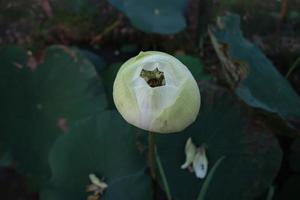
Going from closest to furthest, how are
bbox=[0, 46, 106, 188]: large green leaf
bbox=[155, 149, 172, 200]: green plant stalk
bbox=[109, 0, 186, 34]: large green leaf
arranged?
bbox=[155, 149, 172, 200]: green plant stalk → bbox=[0, 46, 106, 188]: large green leaf → bbox=[109, 0, 186, 34]: large green leaf

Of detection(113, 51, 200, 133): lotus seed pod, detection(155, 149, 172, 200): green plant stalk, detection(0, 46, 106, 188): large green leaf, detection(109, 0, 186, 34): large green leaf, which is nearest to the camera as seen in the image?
detection(113, 51, 200, 133): lotus seed pod

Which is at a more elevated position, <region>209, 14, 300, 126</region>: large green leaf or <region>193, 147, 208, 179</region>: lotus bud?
<region>209, 14, 300, 126</region>: large green leaf

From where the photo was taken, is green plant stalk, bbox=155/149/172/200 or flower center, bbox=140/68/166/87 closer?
flower center, bbox=140/68/166/87

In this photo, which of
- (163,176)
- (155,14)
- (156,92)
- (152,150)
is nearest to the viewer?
(156,92)

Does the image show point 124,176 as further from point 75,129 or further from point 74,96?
point 74,96

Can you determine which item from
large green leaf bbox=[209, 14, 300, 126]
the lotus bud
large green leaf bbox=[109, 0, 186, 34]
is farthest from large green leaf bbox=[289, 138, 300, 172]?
large green leaf bbox=[109, 0, 186, 34]

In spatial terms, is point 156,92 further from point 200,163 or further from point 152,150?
point 200,163

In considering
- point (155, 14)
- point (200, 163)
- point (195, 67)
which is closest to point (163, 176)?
point (200, 163)

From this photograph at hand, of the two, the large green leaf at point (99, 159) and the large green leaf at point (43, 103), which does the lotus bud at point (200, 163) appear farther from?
the large green leaf at point (43, 103)

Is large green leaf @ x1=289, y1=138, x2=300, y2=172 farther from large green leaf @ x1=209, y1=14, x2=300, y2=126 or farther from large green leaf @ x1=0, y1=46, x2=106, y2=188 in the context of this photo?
large green leaf @ x1=0, y1=46, x2=106, y2=188
